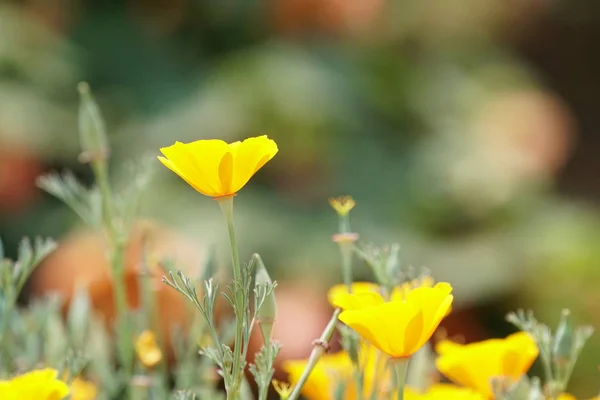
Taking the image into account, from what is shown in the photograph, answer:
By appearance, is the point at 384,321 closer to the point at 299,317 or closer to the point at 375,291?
the point at 375,291

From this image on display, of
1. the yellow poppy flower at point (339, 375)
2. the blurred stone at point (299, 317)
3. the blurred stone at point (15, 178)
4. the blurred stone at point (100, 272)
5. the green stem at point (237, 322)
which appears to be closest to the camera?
the green stem at point (237, 322)

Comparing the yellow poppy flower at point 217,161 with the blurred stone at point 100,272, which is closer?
the yellow poppy flower at point 217,161

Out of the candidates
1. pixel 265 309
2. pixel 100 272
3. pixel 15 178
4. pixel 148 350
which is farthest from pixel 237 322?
pixel 15 178

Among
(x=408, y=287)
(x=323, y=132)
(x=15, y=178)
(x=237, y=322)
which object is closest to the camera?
(x=237, y=322)

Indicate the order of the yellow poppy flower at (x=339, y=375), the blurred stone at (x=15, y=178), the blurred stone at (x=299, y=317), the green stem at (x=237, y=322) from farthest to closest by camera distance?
1. the blurred stone at (x=15, y=178)
2. the blurred stone at (x=299, y=317)
3. the yellow poppy flower at (x=339, y=375)
4. the green stem at (x=237, y=322)

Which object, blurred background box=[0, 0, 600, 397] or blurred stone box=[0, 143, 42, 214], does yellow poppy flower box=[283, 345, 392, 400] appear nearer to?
blurred background box=[0, 0, 600, 397]

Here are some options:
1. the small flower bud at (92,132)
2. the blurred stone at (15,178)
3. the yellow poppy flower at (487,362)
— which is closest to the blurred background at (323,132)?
the blurred stone at (15,178)

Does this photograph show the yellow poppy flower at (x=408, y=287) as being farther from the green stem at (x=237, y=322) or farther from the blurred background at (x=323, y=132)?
the blurred background at (x=323, y=132)
